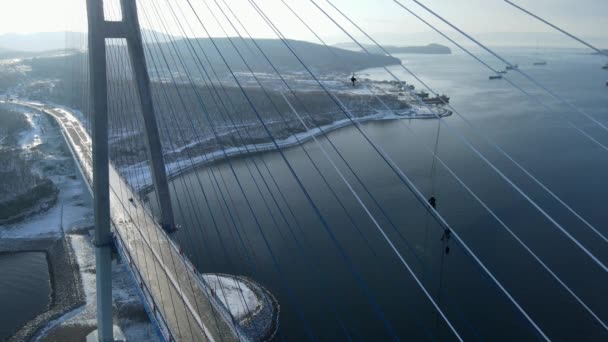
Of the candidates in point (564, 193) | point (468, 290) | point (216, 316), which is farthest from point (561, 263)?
point (216, 316)

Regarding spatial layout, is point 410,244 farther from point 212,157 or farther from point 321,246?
point 212,157

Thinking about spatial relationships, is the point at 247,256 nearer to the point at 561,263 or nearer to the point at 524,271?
the point at 524,271

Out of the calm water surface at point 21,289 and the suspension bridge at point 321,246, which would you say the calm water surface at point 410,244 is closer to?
the suspension bridge at point 321,246

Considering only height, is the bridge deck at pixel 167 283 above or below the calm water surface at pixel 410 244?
above

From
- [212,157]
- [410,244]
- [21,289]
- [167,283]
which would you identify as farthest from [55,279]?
[212,157]

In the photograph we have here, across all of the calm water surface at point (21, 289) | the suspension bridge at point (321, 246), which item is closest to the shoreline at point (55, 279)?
the calm water surface at point (21, 289)
